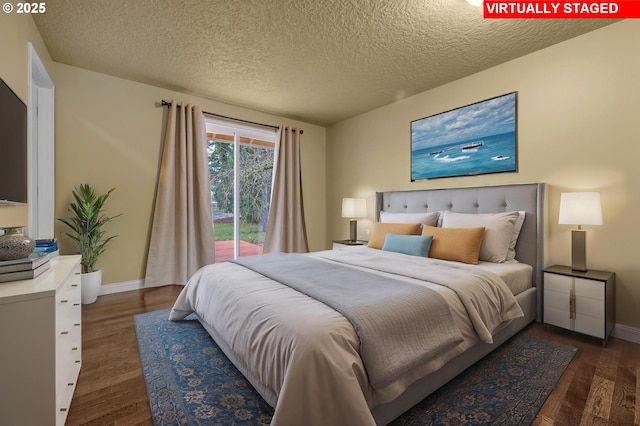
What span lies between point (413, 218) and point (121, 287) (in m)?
3.64

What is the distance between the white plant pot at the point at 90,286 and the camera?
296cm

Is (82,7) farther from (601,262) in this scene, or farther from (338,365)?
(601,262)

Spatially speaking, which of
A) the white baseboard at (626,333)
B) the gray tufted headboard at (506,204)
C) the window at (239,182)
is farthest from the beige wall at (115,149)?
the white baseboard at (626,333)

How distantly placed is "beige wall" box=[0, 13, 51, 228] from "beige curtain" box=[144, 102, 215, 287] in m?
1.46

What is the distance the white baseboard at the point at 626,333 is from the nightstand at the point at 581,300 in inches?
2.7

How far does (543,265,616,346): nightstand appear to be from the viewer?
2.11 meters

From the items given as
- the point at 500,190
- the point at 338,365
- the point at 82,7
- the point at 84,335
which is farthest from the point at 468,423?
the point at 82,7

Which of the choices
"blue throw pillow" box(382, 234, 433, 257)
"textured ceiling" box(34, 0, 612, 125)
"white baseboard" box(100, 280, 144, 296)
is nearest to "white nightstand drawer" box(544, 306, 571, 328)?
"blue throw pillow" box(382, 234, 433, 257)

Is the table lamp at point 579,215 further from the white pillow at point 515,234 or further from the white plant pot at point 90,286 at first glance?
the white plant pot at point 90,286

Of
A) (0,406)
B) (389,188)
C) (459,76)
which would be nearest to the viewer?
(0,406)

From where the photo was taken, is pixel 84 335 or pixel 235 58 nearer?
pixel 84 335

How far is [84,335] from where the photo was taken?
7.43 ft

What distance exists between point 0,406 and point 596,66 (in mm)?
4293

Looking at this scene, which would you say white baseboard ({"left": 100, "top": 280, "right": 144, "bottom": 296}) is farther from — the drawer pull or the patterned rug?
the drawer pull
